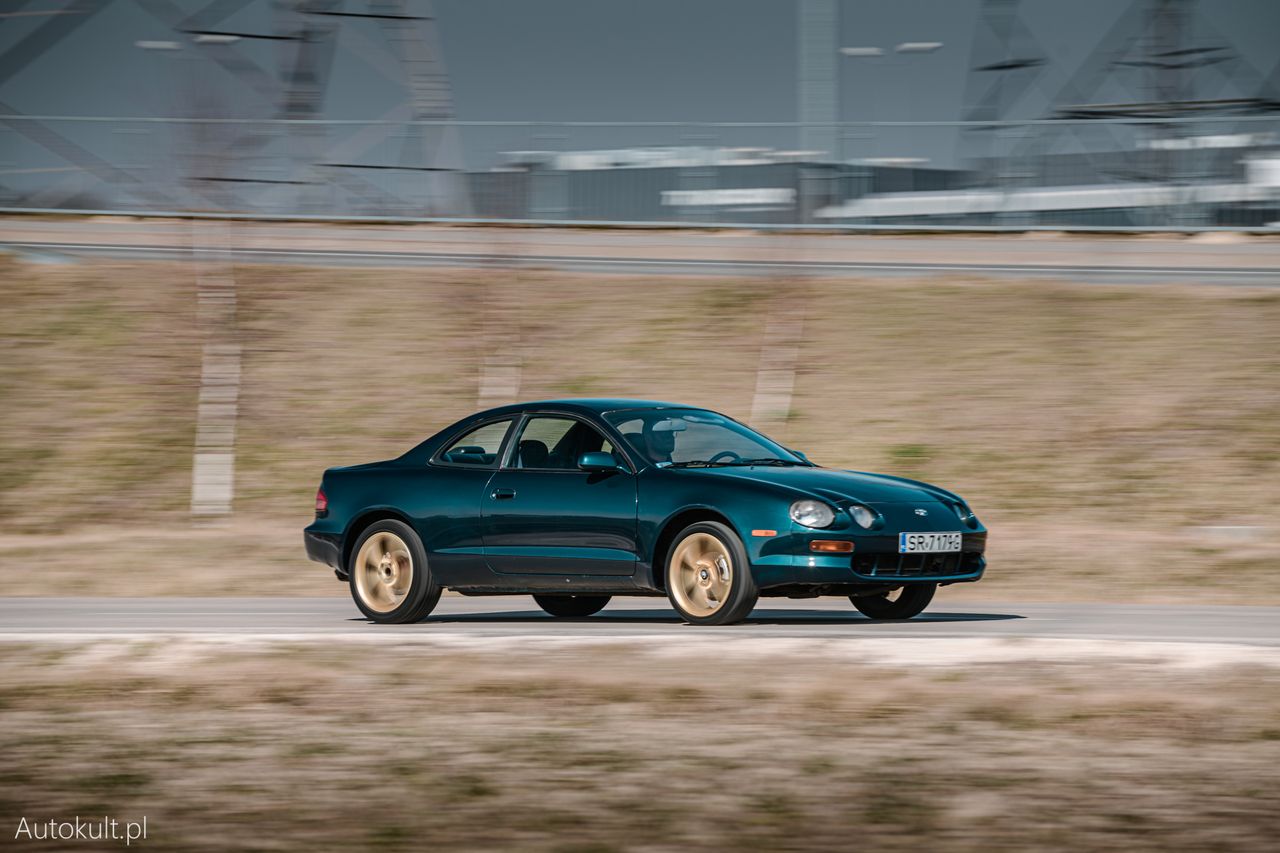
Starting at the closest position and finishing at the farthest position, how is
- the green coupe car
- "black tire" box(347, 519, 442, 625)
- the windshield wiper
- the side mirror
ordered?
the green coupe car < the side mirror < the windshield wiper < "black tire" box(347, 519, 442, 625)

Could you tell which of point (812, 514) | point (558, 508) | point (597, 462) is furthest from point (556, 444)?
point (812, 514)

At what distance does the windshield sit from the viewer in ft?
36.6

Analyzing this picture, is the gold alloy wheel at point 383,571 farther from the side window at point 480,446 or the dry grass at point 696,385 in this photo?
the dry grass at point 696,385

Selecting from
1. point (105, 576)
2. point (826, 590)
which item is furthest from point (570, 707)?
point (105, 576)

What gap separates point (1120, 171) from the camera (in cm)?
2512

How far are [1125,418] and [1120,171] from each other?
6.99 m

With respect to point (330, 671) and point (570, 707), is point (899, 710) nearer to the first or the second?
point (570, 707)

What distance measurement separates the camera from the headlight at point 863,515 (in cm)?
1037

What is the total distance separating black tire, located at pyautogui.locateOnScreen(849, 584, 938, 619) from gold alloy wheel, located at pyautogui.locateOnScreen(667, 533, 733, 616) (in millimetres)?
1276

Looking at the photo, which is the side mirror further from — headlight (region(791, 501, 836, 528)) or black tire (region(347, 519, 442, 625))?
black tire (region(347, 519, 442, 625))

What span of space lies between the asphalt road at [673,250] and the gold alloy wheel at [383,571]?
12304mm

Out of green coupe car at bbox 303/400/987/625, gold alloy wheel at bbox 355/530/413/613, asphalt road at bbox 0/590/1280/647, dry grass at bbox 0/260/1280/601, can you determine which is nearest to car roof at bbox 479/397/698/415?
green coupe car at bbox 303/400/987/625

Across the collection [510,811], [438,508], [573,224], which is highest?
[573,224]

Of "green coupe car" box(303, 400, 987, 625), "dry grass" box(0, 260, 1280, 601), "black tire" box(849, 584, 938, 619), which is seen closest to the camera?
"green coupe car" box(303, 400, 987, 625)
